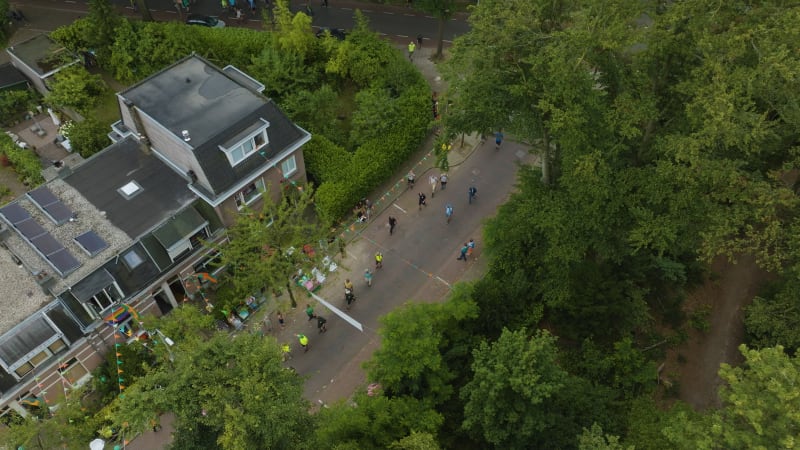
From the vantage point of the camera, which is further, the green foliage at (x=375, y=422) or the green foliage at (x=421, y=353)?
the green foliage at (x=421, y=353)

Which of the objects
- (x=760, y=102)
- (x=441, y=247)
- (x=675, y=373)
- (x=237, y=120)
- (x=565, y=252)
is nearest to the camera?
(x=760, y=102)

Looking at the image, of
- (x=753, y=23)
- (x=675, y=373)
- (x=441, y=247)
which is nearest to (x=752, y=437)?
(x=675, y=373)

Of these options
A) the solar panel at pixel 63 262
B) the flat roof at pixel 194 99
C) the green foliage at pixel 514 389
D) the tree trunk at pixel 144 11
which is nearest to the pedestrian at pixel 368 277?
the flat roof at pixel 194 99

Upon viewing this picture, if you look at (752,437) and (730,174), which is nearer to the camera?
(752,437)

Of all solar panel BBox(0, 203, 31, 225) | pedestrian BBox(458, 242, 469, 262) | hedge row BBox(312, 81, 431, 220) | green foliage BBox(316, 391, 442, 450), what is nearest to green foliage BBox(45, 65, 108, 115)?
solar panel BBox(0, 203, 31, 225)

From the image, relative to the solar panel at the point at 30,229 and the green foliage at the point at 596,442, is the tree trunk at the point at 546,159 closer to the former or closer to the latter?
the green foliage at the point at 596,442

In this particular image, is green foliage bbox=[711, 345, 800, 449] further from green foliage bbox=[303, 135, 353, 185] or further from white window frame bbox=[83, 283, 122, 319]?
white window frame bbox=[83, 283, 122, 319]

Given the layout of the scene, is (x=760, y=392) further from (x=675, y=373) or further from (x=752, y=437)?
(x=675, y=373)
